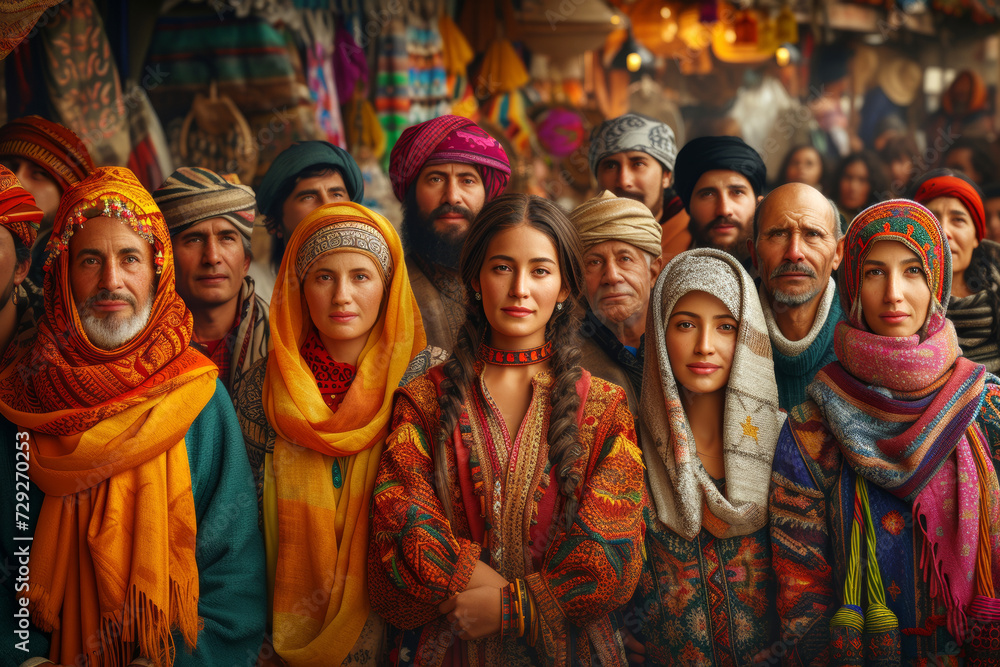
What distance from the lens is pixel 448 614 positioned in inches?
95.6

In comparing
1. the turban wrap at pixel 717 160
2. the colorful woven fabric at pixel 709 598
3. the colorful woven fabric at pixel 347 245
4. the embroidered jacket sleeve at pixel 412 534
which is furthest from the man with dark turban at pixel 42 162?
the colorful woven fabric at pixel 709 598

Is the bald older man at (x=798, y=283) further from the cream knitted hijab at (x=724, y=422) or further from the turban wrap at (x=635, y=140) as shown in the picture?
the turban wrap at (x=635, y=140)

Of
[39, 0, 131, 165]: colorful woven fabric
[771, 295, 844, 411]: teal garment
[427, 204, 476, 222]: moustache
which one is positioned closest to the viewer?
[771, 295, 844, 411]: teal garment

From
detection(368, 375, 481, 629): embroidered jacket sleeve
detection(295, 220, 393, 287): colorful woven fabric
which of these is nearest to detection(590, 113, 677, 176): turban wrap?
detection(295, 220, 393, 287): colorful woven fabric

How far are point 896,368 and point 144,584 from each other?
7.92 ft

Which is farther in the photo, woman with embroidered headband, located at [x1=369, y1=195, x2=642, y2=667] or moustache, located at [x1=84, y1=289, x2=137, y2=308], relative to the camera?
moustache, located at [x1=84, y1=289, x2=137, y2=308]

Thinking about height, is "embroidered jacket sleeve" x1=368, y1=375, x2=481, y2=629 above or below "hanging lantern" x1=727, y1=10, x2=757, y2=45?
below

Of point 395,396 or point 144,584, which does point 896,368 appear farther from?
point 144,584

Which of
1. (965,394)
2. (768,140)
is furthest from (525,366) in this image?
(768,140)

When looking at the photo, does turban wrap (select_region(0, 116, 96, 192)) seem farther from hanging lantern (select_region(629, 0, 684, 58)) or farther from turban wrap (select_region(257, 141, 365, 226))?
hanging lantern (select_region(629, 0, 684, 58))

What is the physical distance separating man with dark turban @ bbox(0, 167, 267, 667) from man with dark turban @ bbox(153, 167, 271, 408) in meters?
0.66

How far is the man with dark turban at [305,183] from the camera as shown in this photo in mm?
3775

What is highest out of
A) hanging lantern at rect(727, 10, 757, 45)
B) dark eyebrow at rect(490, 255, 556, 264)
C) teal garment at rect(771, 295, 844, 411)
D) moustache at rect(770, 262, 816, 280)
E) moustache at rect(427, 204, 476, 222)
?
hanging lantern at rect(727, 10, 757, 45)

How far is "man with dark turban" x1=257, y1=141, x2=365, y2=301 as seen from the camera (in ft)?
12.4
